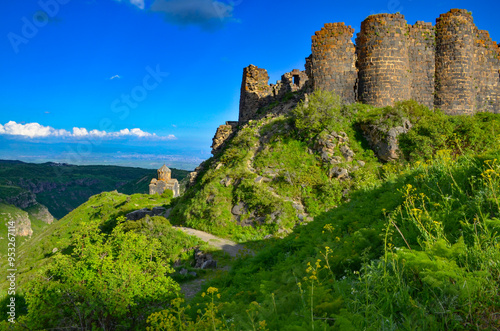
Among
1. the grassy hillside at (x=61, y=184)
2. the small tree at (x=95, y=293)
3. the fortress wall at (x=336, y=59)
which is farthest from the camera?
the grassy hillside at (x=61, y=184)

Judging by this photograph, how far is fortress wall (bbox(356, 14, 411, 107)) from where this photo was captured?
19422mm

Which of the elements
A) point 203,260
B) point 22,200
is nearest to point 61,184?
point 22,200

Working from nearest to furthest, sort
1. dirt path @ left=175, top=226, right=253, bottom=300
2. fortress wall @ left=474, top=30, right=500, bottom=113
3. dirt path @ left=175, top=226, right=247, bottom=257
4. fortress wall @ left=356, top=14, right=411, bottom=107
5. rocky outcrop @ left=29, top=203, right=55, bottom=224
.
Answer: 1. dirt path @ left=175, top=226, right=253, bottom=300
2. dirt path @ left=175, top=226, right=247, bottom=257
3. fortress wall @ left=356, top=14, right=411, bottom=107
4. fortress wall @ left=474, top=30, right=500, bottom=113
5. rocky outcrop @ left=29, top=203, right=55, bottom=224

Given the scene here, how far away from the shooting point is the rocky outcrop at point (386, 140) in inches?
670

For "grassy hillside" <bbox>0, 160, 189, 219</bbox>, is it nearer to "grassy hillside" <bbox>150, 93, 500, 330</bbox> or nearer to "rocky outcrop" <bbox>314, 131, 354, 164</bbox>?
"grassy hillside" <bbox>150, 93, 500, 330</bbox>

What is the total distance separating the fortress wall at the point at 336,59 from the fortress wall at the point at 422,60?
414 cm

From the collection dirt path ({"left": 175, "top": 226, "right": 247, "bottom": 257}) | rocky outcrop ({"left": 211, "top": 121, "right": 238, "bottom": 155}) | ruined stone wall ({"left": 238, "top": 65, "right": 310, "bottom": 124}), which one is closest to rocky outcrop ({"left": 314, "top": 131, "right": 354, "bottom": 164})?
dirt path ({"left": 175, "top": 226, "right": 247, "bottom": 257})

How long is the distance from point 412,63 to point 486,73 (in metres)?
5.70

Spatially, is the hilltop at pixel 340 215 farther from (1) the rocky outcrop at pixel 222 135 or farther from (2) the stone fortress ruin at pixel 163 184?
(2) the stone fortress ruin at pixel 163 184

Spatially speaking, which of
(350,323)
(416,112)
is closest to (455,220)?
(350,323)

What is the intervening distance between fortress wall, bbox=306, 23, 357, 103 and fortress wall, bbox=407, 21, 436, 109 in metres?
4.14

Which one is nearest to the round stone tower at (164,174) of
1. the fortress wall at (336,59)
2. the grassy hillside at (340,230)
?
the grassy hillside at (340,230)

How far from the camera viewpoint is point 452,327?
8.69ft

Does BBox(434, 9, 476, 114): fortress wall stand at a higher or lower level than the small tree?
higher
